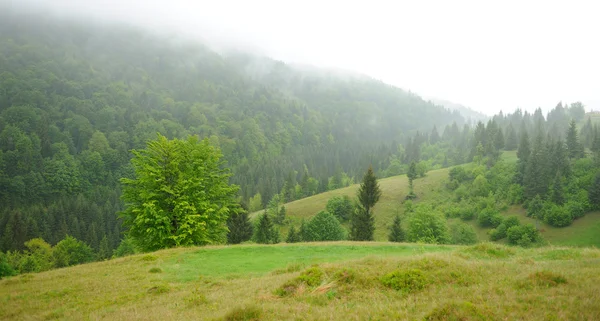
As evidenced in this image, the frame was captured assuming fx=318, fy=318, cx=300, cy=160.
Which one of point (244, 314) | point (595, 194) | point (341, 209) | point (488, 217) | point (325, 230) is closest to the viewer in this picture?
point (244, 314)

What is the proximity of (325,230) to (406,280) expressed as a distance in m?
47.7

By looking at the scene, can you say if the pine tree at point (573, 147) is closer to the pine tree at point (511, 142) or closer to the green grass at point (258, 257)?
the pine tree at point (511, 142)

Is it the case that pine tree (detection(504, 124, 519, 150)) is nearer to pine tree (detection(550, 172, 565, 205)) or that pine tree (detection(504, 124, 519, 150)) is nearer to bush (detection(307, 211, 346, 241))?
pine tree (detection(550, 172, 565, 205))

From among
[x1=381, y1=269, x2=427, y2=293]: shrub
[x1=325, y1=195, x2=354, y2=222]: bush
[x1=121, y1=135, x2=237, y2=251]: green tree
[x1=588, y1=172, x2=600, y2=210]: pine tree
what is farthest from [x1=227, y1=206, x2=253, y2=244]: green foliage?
[x1=588, y1=172, x2=600, y2=210]: pine tree

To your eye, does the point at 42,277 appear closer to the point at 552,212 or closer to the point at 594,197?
the point at 552,212

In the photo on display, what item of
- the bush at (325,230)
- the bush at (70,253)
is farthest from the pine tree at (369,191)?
the bush at (70,253)

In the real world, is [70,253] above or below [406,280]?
below

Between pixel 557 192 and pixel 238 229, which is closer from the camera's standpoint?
pixel 238 229

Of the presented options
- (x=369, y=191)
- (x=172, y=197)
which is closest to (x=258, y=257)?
(x=172, y=197)

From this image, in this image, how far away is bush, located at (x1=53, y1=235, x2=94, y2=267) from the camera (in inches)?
2798

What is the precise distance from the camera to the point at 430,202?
323 ft

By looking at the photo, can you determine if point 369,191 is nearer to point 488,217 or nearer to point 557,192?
point 488,217

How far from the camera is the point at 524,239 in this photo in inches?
2482

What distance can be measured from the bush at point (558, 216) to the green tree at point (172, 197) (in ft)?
250
